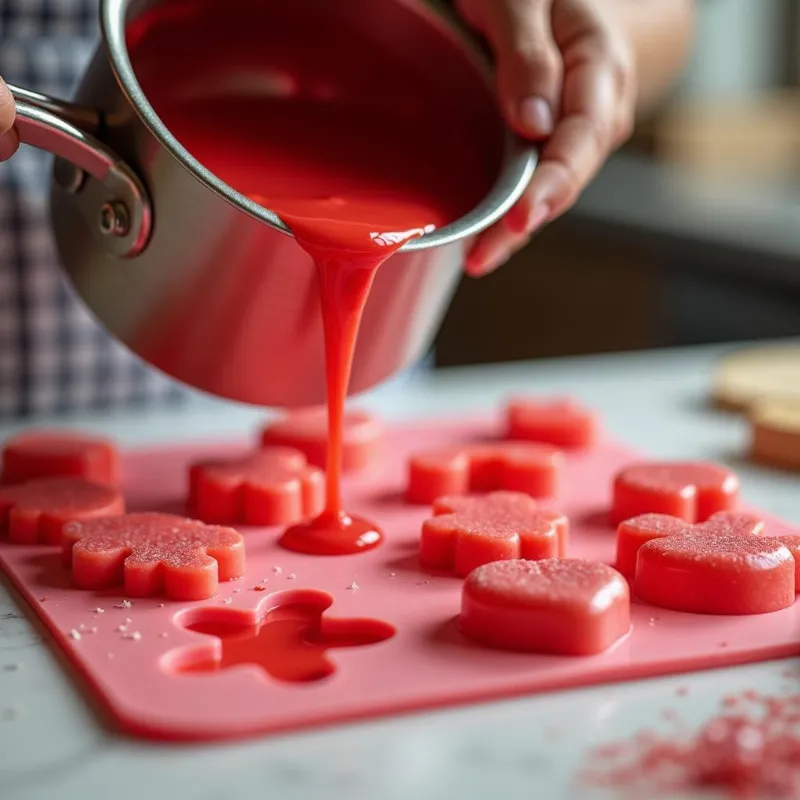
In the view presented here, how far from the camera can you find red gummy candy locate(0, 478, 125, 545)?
1034mm

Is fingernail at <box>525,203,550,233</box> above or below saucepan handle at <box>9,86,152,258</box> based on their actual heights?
below

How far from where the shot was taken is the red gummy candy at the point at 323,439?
4.11 ft

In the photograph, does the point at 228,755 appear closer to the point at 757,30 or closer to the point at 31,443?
the point at 31,443

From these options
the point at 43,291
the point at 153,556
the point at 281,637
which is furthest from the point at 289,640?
the point at 43,291

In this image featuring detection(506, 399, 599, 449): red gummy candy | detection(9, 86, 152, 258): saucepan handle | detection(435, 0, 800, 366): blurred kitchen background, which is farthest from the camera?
detection(435, 0, 800, 366): blurred kitchen background

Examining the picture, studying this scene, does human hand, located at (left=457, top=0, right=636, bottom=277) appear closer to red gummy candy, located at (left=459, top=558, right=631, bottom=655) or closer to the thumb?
the thumb

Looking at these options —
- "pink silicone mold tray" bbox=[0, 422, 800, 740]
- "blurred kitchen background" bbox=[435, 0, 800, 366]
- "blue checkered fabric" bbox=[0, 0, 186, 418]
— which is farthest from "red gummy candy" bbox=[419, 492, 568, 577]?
"blurred kitchen background" bbox=[435, 0, 800, 366]

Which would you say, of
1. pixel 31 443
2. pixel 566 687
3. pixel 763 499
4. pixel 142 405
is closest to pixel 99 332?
pixel 142 405

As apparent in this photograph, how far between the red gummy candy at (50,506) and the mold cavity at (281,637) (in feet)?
0.63

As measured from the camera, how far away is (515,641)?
2.69 ft

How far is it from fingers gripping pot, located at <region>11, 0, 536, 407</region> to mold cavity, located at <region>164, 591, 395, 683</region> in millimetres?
209

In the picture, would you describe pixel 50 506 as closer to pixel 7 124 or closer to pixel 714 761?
pixel 7 124

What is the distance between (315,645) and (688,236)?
185cm

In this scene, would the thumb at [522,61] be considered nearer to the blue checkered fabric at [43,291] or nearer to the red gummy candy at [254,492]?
the red gummy candy at [254,492]
